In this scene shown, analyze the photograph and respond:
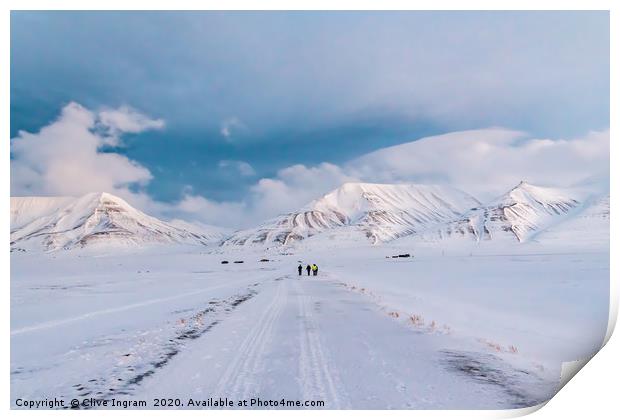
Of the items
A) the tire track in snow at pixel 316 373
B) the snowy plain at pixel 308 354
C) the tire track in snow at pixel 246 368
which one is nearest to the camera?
the tire track in snow at pixel 316 373

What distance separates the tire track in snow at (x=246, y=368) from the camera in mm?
6055

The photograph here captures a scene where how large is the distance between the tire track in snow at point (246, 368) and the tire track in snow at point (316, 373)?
2.50 ft

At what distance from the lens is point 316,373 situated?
672 cm

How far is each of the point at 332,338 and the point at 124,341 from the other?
4.80 meters

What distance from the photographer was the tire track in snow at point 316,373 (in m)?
5.93

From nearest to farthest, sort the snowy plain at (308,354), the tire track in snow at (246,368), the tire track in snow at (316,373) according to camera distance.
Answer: the tire track in snow at (316,373) → the tire track in snow at (246,368) → the snowy plain at (308,354)

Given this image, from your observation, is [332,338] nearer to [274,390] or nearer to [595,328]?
[274,390]

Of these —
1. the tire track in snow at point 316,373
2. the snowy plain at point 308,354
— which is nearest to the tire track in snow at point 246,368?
the snowy plain at point 308,354

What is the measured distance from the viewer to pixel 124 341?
364 inches

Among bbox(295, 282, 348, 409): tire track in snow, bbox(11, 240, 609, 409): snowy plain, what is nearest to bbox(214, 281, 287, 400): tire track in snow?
bbox(11, 240, 609, 409): snowy plain

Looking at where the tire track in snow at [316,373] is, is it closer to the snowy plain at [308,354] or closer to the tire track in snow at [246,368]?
the snowy plain at [308,354]

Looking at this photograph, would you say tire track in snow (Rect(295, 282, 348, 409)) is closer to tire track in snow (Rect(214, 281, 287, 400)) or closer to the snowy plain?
the snowy plain

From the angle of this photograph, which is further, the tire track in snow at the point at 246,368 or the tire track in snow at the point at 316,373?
the tire track in snow at the point at 246,368

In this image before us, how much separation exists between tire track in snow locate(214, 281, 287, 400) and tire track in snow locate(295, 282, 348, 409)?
29.9 inches
